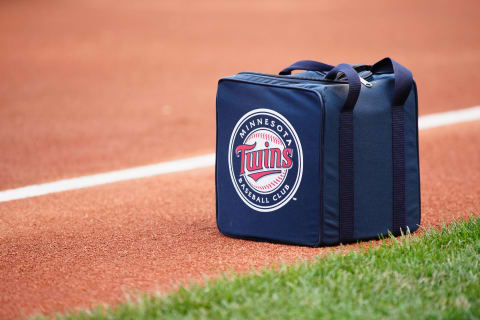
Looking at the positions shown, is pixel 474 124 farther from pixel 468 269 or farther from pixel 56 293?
pixel 56 293

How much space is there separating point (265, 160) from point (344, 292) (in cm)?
95

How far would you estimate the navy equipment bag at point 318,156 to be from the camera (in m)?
3.22

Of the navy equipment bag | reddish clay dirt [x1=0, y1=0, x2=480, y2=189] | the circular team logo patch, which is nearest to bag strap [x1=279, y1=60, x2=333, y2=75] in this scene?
the navy equipment bag

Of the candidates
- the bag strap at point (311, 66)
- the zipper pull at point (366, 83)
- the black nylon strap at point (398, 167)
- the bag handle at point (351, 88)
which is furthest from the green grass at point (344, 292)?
the bag strap at point (311, 66)

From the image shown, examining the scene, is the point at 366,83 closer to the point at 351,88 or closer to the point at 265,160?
the point at 351,88

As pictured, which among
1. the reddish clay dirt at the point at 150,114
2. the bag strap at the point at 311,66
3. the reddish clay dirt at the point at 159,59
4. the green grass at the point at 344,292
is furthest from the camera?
the reddish clay dirt at the point at 159,59

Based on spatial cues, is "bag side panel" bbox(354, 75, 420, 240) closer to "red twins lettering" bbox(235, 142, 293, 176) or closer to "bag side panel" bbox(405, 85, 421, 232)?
"bag side panel" bbox(405, 85, 421, 232)

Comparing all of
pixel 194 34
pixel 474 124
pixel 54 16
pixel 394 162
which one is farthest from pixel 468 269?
pixel 54 16

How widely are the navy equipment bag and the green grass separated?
32 centimetres

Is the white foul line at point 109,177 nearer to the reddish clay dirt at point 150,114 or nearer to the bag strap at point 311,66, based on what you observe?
the reddish clay dirt at point 150,114

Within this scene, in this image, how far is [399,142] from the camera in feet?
11.2

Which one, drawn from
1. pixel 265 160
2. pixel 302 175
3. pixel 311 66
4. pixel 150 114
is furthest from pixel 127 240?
pixel 150 114

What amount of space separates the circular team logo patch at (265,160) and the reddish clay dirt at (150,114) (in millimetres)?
263

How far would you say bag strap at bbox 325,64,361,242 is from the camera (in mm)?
3219
